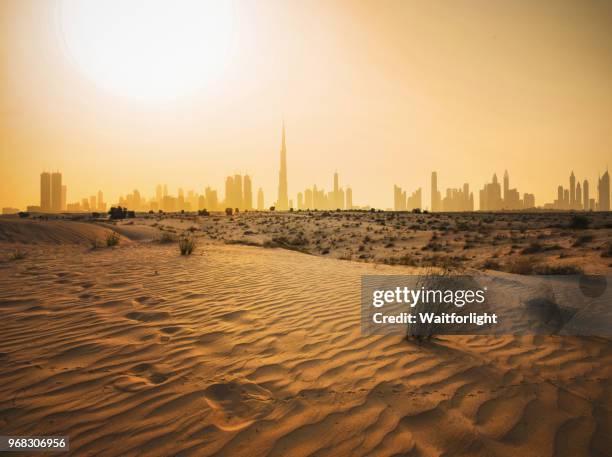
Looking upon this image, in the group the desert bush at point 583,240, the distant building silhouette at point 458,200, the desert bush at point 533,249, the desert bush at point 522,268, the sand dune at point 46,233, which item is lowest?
the desert bush at point 522,268

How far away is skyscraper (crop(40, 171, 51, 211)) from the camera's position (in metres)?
144

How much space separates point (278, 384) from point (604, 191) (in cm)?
23583

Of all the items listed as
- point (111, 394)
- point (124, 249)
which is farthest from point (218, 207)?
point (111, 394)

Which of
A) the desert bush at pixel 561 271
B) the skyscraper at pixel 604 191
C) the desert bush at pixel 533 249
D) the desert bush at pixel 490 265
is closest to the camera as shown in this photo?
the desert bush at pixel 561 271

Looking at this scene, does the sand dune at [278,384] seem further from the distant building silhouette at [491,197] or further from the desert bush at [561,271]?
the distant building silhouette at [491,197]

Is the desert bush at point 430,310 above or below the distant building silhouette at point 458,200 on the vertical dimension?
below

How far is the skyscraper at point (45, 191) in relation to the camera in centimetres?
14416

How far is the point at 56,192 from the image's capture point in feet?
484

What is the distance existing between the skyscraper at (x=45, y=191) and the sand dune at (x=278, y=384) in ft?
588

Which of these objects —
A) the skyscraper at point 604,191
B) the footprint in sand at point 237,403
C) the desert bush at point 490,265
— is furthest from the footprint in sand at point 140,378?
the skyscraper at point 604,191

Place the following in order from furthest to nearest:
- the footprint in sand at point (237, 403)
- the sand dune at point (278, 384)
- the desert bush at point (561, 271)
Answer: the desert bush at point (561, 271)
the footprint in sand at point (237, 403)
the sand dune at point (278, 384)

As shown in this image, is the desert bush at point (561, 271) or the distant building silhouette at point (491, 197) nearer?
the desert bush at point (561, 271)

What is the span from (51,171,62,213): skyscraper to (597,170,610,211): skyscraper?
27111 cm

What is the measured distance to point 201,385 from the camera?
10.2ft
